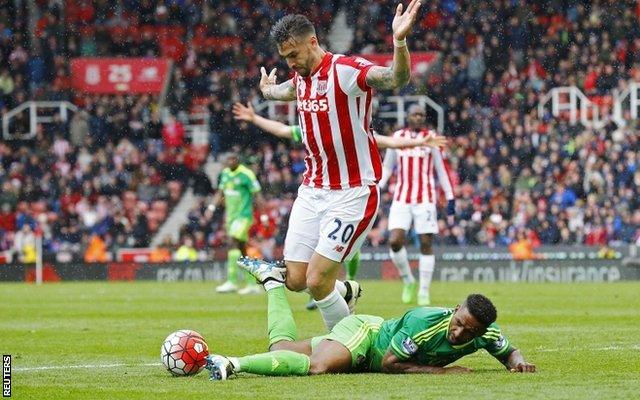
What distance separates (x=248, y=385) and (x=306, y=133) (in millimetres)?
2285

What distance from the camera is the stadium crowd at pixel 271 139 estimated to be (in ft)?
104

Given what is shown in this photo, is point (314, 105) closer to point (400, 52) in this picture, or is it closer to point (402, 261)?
point (400, 52)

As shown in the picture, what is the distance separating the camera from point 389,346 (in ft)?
31.2

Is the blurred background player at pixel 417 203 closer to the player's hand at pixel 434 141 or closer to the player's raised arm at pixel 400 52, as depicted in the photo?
the player's hand at pixel 434 141

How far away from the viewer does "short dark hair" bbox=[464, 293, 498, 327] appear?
8905 mm

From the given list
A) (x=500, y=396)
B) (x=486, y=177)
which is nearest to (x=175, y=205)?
(x=486, y=177)

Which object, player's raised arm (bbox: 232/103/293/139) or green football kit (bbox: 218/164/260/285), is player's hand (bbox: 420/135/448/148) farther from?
green football kit (bbox: 218/164/260/285)

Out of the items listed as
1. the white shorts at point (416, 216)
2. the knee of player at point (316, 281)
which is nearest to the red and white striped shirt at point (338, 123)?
the knee of player at point (316, 281)

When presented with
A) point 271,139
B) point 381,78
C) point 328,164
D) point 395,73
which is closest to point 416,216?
point 328,164

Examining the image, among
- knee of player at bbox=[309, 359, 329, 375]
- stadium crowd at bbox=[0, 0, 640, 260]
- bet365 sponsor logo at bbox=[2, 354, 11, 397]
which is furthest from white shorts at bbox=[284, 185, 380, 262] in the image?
stadium crowd at bbox=[0, 0, 640, 260]

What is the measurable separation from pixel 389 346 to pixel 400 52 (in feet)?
6.63

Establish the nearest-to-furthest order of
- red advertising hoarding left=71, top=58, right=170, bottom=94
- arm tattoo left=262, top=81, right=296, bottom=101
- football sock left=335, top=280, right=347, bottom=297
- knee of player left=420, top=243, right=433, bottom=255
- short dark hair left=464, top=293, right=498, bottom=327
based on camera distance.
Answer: short dark hair left=464, top=293, right=498, bottom=327
football sock left=335, top=280, right=347, bottom=297
arm tattoo left=262, top=81, right=296, bottom=101
knee of player left=420, top=243, right=433, bottom=255
red advertising hoarding left=71, top=58, right=170, bottom=94

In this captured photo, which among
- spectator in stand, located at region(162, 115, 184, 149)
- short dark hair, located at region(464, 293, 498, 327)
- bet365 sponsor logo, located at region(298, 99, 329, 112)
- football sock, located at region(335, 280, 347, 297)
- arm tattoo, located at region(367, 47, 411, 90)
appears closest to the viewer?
short dark hair, located at region(464, 293, 498, 327)

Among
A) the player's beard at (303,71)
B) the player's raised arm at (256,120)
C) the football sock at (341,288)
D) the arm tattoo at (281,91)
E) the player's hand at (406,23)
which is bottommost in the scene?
the football sock at (341,288)
